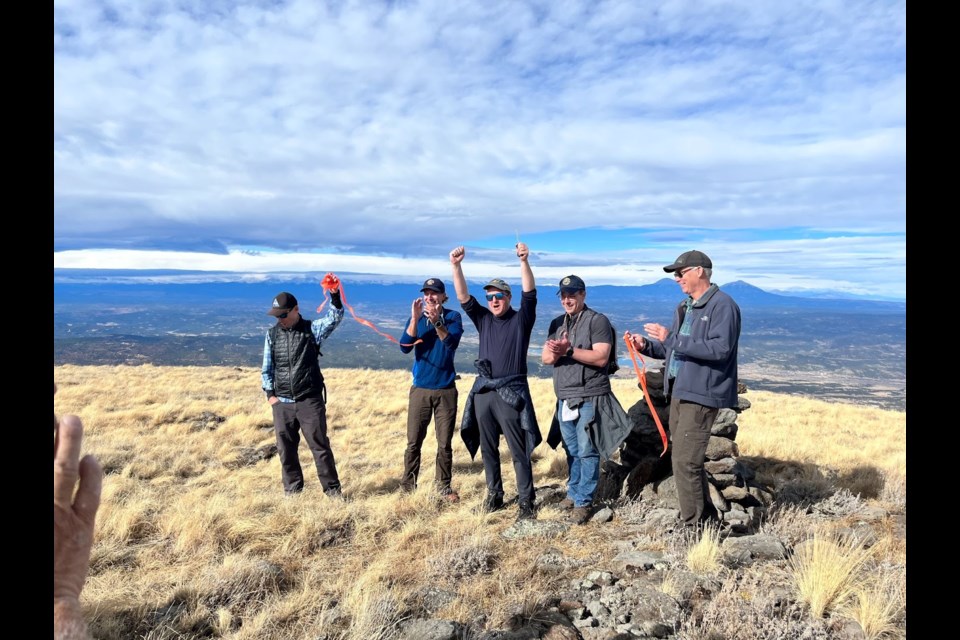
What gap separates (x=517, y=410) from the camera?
6090mm

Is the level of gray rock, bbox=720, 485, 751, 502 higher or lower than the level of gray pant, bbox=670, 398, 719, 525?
lower

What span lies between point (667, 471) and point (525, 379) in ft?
7.78

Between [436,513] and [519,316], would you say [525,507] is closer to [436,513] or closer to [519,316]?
[436,513]

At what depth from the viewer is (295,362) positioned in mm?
6539

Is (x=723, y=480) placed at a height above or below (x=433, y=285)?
below

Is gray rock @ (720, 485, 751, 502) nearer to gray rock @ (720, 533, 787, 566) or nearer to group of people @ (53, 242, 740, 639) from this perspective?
group of people @ (53, 242, 740, 639)

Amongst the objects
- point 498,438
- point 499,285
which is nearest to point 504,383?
point 498,438

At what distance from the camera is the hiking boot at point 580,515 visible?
236 inches

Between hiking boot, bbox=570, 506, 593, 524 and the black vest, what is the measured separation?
3.45 meters

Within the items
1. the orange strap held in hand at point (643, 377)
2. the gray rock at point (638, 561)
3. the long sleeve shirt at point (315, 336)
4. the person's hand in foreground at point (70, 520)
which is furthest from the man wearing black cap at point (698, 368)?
the person's hand in foreground at point (70, 520)

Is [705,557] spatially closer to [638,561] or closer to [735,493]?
[638,561]

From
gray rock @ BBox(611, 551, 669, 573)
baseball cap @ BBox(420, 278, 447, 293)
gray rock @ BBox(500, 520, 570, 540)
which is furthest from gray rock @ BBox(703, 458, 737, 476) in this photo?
baseball cap @ BBox(420, 278, 447, 293)

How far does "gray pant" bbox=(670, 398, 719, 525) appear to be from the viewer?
5.35 meters
